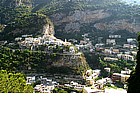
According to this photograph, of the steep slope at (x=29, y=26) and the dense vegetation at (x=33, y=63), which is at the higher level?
the steep slope at (x=29, y=26)

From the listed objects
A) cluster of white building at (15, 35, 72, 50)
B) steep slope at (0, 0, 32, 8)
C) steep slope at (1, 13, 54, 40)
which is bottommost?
cluster of white building at (15, 35, 72, 50)

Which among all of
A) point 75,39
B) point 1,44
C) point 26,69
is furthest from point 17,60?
point 75,39

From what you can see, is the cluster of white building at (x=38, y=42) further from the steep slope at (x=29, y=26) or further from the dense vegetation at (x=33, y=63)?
the steep slope at (x=29, y=26)

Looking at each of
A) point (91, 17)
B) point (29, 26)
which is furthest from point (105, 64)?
point (91, 17)

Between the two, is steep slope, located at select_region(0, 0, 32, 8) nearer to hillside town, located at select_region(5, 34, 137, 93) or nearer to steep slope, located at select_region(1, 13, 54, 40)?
steep slope, located at select_region(1, 13, 54, 40)

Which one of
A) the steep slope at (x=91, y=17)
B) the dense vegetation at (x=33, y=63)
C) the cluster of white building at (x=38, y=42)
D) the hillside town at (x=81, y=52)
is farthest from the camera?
the steep slope at (x=91, y=17)

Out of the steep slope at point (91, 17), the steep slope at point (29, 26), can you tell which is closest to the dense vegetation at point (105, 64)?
the steep slope at point (29, 26)

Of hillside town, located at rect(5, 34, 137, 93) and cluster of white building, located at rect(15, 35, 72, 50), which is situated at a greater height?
cluster of white building, located at rect(15, 35, 72, 50)

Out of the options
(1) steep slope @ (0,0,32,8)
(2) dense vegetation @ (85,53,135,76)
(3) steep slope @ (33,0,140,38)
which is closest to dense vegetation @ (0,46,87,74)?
(2) dense vegetation @ (85,53,135,76)
